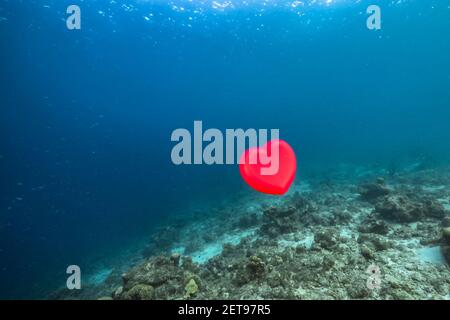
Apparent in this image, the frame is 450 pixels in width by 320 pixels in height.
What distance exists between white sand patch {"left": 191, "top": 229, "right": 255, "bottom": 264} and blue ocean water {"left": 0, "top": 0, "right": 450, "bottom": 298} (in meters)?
11.1

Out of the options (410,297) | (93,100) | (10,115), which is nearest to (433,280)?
(410,297)

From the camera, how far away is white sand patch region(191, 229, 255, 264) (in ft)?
33.8

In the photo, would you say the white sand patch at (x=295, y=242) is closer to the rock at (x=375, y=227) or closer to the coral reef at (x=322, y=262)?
the coral reef at (x=322, y=262)

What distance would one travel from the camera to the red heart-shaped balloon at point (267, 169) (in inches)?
137

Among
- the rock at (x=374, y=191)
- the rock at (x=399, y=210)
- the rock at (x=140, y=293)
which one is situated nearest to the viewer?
the rock at (x=140, y=293)

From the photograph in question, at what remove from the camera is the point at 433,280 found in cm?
498

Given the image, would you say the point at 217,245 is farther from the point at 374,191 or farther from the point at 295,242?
the point at 374,191

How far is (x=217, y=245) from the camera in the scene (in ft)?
36.4

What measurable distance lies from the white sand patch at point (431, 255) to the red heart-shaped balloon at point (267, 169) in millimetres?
4538

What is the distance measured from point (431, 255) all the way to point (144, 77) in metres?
48.4

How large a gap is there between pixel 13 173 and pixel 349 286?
3111 inches

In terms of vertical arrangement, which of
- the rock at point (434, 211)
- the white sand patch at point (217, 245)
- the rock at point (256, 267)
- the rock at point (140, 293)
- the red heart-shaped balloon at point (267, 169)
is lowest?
the white sand patch at point (217, 245)
